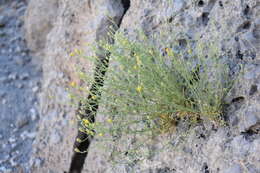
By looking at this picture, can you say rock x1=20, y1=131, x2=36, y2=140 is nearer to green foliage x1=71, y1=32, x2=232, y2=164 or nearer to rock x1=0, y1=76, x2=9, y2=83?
rock x1=0, y1=76, x2=9, y2=83

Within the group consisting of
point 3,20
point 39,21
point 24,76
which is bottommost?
point 24,76

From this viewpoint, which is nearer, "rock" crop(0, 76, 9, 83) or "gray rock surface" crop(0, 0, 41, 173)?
"gray rock surface" crop(0, 0, 41, 173)

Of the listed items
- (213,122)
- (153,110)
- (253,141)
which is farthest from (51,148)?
(253,141)

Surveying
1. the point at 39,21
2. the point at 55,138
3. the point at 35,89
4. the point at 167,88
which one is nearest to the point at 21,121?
the point at 35,89

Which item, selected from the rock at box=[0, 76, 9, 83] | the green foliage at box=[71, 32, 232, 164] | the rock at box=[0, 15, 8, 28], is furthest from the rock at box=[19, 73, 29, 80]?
the green foliage at box=[71, 32, 232, 164]

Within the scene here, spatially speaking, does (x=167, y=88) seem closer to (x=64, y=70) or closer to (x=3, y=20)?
(x=64, y=70)

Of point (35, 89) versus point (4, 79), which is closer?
point (35, 89)
